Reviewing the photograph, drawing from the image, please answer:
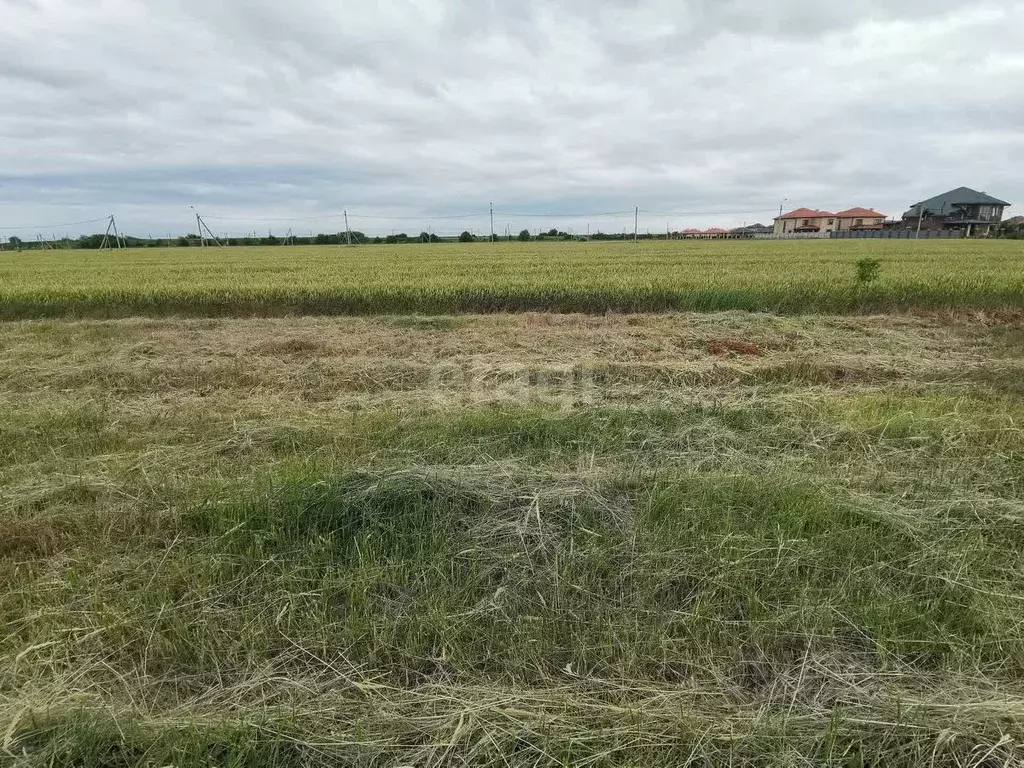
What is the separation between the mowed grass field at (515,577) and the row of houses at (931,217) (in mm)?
96718

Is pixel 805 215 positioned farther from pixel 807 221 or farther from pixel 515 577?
pixel 515 577

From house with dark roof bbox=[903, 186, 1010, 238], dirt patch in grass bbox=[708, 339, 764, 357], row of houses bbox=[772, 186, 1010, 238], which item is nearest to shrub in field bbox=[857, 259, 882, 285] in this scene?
dirt patch in grass bbox=[708, 339, 764, 357]

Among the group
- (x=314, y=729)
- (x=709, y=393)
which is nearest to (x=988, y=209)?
(x=709, y=393)

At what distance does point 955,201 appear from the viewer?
9412 cm

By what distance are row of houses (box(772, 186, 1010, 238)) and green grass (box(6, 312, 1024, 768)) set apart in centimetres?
9688

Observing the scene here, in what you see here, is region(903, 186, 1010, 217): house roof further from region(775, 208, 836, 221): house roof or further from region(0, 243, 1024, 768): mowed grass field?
region(0, 243, 1024, 768): mowed grass field

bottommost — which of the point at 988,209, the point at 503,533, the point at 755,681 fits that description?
the point at 755,681

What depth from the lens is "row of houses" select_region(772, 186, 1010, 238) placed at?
3519 inches

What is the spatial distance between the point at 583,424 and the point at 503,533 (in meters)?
2.07

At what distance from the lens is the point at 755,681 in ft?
8.10

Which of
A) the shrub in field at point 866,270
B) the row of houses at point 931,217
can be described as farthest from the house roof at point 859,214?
the shrub in field at point 866,270

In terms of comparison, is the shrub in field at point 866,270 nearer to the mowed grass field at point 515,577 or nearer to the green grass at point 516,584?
the mowed grass field at point 515,577

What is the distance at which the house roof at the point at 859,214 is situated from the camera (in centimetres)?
11100

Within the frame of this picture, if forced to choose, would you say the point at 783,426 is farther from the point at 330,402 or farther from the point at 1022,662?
the point at 330,402
